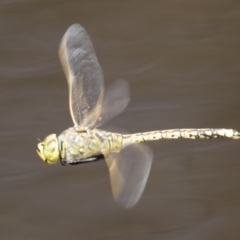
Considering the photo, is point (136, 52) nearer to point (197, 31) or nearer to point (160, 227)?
point (197, 31)

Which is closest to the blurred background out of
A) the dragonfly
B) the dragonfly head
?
the dragonfly

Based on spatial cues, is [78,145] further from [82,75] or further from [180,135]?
[180,135]

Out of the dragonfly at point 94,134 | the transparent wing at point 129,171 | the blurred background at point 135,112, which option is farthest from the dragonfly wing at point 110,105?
the blurred background at point 135,112

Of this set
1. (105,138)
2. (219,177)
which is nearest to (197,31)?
(219,177)

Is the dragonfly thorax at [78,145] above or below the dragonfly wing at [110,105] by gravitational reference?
below

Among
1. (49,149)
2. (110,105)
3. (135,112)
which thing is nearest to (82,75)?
(110,105)

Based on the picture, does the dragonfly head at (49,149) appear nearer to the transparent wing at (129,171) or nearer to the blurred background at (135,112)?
the transparent wing at (129,171)

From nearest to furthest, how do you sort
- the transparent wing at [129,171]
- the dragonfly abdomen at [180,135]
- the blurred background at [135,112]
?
the transparent wing at [129,171], the dragonfly abdomen at [180,135], the blurred background at [135,112]
